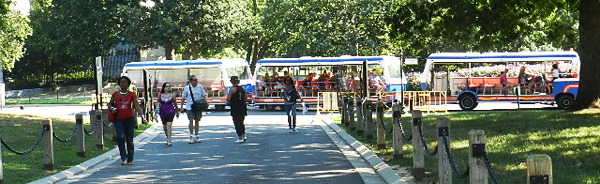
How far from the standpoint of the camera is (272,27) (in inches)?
2078

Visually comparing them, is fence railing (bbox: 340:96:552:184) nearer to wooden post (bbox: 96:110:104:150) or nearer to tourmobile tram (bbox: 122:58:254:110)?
wooden post (bbox: 96:110:104:150)

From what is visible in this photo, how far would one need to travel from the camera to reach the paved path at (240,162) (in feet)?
42.8

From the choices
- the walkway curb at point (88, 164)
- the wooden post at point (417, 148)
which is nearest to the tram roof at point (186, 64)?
the walkway curb at point (88, 164)

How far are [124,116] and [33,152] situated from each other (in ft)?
9.21

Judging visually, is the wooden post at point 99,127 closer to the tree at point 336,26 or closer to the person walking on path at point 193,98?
the person walking on path at point 193,98

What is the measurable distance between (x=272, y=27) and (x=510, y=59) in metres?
19.6

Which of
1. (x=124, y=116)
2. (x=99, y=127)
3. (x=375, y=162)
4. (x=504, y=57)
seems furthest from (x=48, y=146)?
(x=504, y=57)

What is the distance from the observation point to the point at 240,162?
15.3 metres

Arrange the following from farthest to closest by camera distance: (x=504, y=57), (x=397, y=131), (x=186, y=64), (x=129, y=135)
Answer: (x=186, y=64)
(x=504, y=57)
(x=129, y=135)
(x=397, y=131)

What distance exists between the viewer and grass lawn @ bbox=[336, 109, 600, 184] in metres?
11.6

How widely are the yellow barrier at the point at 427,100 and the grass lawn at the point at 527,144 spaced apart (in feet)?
29.6

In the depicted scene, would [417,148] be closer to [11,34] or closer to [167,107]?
[167,107]

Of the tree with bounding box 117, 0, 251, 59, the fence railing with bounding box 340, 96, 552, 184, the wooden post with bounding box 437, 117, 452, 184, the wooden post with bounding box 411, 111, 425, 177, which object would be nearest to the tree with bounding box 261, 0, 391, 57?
the tree with bounding box 117, 0, 251, 59

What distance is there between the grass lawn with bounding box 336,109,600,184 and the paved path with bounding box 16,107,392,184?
84 centimetres
